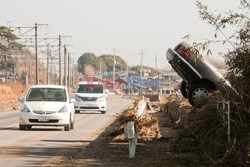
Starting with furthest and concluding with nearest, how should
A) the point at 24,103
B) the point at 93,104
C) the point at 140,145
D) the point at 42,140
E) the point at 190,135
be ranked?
1. the point at 93,104
2. the point at 24,103
3. the point at 42,140
4. the point at 140,145
5. the point at 190,135

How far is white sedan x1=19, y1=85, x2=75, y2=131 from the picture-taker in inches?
1017

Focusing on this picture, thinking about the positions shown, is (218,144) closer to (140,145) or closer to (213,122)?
(213,122)

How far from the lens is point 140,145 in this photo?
19484mm

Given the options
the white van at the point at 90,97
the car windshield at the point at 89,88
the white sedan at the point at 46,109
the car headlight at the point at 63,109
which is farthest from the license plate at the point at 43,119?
the car windshield at the point at 89,88

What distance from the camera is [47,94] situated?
2745cm

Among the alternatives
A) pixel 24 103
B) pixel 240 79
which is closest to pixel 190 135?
pixel 240 79

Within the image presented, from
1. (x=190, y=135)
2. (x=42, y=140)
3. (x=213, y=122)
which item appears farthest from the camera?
(x=42, y=140)

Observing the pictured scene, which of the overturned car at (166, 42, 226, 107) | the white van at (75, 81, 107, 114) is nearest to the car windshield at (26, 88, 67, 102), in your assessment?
the overturned car at (166, 42, 226, 107)

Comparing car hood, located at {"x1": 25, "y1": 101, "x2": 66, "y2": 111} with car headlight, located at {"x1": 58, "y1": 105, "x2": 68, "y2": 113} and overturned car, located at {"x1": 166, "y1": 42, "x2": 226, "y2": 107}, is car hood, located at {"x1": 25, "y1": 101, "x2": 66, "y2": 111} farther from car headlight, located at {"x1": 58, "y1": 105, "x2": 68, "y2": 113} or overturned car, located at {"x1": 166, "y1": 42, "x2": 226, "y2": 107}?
overturned car, located at {"x1": 166, "y1": 42, "x2": 226, "y2": 107}

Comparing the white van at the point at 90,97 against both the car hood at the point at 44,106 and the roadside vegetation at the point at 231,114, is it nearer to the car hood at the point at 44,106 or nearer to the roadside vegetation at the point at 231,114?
the car hood at the point at 44,106

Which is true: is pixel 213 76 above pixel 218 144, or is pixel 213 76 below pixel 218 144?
above

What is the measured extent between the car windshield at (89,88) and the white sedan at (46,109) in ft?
53.1

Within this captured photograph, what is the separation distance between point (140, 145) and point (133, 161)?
4.22m

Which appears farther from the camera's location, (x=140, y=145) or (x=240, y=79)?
(x=140, y=145)
